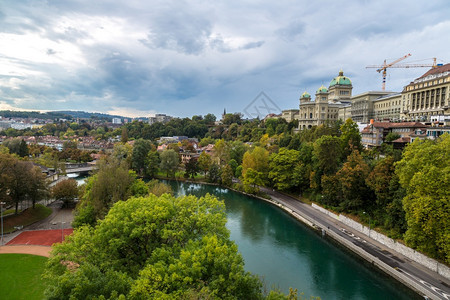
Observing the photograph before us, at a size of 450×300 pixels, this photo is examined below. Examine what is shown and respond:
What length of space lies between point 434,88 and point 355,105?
50.3 ft

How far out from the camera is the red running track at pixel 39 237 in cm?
1652

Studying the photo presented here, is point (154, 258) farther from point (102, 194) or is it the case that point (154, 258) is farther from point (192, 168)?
point (192, 168)

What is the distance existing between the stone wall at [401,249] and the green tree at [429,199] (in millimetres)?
539

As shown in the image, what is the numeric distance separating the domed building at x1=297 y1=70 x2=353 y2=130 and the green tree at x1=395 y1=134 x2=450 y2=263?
32856 millimetres

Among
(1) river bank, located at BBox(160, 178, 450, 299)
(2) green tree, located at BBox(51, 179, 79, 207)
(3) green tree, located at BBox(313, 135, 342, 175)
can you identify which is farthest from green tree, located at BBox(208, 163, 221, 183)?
(2) green tree, located at BBox(51, 179, 79, 207)

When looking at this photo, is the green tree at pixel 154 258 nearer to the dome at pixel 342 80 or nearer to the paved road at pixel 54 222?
the paved road at pixel 54 222

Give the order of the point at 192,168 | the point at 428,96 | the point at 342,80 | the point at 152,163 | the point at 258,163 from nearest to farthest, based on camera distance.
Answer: the point at 258,163, the point at 428,96, the point at 192,168, the point at 152,163, the point at 342,80

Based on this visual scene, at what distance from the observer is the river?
44.0 ft

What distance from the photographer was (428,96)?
31.8 meters

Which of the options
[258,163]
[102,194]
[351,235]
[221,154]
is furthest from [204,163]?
[351,235]

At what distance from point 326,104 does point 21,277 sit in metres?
47.4

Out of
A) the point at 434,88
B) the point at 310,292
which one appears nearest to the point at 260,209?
the point at 310,292

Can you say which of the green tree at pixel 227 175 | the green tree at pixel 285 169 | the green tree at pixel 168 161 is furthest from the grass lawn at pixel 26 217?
the green tree at pixel 285 169

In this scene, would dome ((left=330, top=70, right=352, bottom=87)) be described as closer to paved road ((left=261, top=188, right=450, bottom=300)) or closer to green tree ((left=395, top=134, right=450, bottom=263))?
paved road ((left=261, top=188, right=450, bottom=300))
